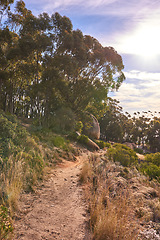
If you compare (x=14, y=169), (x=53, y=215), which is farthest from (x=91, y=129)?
(x=53, y=215)

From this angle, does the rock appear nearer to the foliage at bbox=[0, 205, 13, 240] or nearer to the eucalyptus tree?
the eucalyptus tree

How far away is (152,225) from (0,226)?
Answer: 10.7 ft

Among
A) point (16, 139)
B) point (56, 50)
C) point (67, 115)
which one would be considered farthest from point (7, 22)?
point (16, 139)

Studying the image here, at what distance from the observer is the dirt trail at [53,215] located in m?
3.52

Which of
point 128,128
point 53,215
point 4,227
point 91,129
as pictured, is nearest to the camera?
point 4,227

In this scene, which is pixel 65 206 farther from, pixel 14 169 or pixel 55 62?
pixel 55 62

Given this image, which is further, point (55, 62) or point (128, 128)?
point (128, 128)

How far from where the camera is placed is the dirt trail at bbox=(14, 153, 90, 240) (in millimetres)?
3516

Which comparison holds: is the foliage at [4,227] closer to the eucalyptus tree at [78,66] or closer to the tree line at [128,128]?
the eucalyptus tree at [78,66]

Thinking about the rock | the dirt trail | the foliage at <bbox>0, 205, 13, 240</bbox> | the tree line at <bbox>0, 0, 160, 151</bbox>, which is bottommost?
the dirt trail

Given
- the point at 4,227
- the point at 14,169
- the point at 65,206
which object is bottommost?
the point at 65,206

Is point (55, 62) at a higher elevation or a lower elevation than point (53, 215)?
higher

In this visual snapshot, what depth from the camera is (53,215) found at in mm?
4223

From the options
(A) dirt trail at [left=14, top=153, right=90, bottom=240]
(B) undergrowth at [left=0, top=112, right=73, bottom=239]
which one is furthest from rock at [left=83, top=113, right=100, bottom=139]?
(A) dirt trail at [left=14, top=153, right=90, bottom=240]
